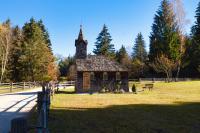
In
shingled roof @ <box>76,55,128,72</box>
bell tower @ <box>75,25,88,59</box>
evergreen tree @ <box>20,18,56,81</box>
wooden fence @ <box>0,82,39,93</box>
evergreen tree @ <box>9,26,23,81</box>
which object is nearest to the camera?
wooden fence @ <box>0,82,39,93</box>

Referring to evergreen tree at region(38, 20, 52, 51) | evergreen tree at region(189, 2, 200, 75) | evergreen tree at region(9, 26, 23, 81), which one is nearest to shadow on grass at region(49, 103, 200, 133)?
evergreen tree at region(9, 26, 23, 81)

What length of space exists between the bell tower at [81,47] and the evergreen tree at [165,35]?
28702mm

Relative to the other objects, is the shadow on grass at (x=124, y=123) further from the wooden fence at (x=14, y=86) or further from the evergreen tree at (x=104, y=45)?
the evergreen tree at (x=104, y=45)

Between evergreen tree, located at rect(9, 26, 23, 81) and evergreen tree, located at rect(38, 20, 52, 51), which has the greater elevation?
evergreen tree, located at rect(38, 20, 52, 51)

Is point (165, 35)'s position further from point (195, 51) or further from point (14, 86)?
point (14, 86)

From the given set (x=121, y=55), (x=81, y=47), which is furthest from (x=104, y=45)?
(x=81, y=47)

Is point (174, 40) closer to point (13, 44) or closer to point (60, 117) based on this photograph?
point (13, 44)

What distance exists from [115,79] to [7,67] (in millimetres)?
29497

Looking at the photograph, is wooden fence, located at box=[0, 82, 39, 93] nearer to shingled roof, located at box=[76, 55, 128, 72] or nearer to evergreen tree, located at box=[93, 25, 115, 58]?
shingled roof, located at box=[76, 55, 128, 72]

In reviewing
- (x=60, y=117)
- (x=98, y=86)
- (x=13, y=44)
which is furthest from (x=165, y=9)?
(x=60, y=117)

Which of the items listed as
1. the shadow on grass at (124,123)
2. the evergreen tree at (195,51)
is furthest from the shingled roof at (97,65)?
the evergreen tree at (195,51)

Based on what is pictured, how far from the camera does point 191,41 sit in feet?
253

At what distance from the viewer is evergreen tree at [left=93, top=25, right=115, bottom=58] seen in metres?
85.4

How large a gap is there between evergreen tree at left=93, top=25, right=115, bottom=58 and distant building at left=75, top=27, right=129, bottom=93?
40079mm
